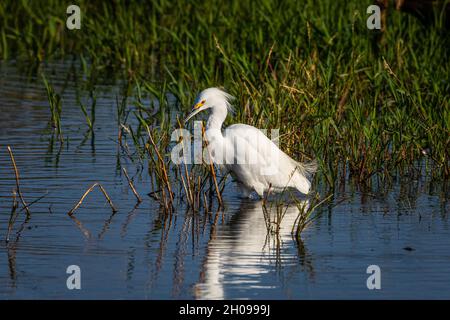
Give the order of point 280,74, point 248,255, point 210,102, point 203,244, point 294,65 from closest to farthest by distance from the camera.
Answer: point 248,255 < point 203,244 < point 210,102 < point 294,65 < point 280,74

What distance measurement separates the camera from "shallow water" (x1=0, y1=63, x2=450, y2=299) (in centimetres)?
650

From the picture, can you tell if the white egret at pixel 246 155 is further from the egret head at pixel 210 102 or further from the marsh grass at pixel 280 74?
the marsh grass at pixel 280 74

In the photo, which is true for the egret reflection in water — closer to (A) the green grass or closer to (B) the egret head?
(B) the egret head

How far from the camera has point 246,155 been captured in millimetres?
9148

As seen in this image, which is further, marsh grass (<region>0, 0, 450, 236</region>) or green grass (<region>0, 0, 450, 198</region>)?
green grass (<region>0, 0, 450, 198</region>)

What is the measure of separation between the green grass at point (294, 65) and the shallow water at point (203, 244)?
435mm

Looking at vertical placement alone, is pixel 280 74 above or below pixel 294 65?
below

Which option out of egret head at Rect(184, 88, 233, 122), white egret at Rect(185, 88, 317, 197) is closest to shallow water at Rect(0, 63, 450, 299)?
white egret at Rect(185, 88, 317, 197)

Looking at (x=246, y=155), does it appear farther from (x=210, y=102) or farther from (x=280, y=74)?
(x=280, y=74)

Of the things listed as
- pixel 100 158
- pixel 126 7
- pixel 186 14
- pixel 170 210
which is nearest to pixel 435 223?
pixel 170 210

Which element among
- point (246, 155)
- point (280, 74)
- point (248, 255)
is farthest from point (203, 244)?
point (280, 74)

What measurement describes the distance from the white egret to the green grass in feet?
0.82

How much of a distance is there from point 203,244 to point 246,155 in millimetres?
1721
